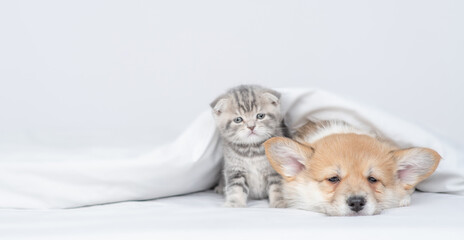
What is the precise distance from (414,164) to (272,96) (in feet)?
2.54

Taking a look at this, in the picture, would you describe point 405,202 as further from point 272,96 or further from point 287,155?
point 272,96

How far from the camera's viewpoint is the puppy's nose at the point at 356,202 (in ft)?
7.32

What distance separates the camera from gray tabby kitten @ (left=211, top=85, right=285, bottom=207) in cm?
284

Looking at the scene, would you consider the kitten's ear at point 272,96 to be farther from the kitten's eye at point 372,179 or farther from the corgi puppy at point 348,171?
the kitten's eye at point 372,179

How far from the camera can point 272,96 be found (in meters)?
2.84

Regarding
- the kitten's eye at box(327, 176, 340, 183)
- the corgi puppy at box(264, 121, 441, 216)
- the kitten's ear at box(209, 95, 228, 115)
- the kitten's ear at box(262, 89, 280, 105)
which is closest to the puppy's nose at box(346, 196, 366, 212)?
the corgi puppy at box(264, 121, 441, 216)

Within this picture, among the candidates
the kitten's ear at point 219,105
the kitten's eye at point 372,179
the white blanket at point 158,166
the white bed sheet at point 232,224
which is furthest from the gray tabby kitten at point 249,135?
the kitten's eye at point 372,179

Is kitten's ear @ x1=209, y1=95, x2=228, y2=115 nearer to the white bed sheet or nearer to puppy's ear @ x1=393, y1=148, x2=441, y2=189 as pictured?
the white bed sheet

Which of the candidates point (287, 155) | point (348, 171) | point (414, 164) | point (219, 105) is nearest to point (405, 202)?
point (414, 164)

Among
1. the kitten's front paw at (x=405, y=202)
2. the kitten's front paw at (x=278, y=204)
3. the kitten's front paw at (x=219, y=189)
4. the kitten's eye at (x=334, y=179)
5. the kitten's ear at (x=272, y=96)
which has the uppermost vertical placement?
the kitten's ear at (x=272, y=96)

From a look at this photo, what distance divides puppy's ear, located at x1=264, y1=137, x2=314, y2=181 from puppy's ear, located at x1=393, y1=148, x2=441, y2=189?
0.39m

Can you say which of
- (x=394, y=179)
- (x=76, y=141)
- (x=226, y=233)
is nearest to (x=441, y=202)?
(x=394, y=179)

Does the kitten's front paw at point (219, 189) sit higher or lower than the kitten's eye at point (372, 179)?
lower

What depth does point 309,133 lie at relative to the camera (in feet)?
9.66
